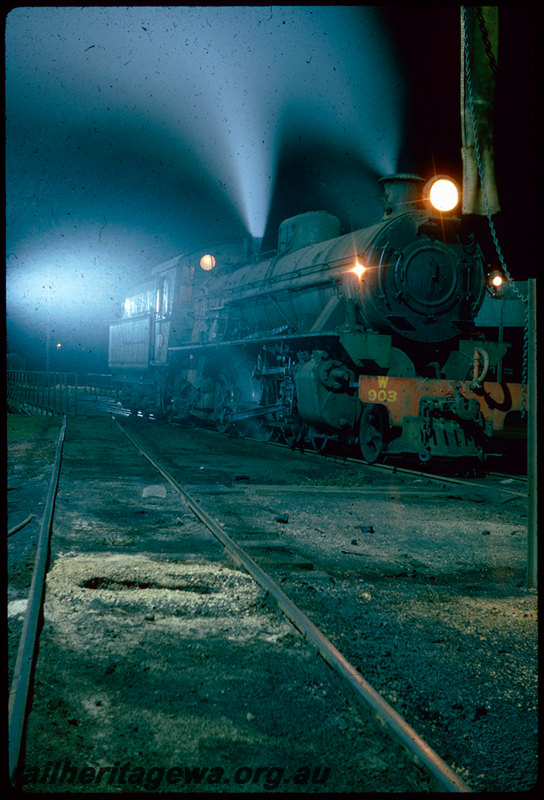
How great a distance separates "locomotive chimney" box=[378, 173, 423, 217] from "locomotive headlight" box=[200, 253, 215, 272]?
7509 millimetres

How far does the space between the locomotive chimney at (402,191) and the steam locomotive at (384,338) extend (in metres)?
0.01

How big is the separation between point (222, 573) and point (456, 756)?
210 centimetres

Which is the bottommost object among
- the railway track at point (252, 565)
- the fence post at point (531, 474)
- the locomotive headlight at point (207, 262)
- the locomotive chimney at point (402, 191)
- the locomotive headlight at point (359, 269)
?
the railway track at point (252, 565)

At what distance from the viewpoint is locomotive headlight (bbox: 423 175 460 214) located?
7828 millimetres

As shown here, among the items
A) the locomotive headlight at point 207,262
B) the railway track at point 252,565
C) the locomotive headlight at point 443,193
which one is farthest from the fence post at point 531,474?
the locomotive headlight at point 207,262

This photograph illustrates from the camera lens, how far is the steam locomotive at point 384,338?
27.9 feet

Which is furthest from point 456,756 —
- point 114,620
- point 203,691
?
point 114,620

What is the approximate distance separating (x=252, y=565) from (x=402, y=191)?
6841 millimetres

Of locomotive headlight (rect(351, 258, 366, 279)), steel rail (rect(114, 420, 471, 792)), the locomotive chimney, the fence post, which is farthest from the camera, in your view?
the locomotive chimney

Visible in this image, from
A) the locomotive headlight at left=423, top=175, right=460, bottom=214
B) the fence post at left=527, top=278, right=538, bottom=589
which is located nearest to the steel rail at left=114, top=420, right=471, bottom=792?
the fence post at left=527, top=278, right=538, bottom=589

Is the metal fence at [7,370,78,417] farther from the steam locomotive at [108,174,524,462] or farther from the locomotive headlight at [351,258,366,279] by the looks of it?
the locomotive headlight at [351,258,366,279]

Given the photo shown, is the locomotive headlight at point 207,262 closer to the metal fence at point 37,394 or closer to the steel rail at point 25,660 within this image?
the metal fence at point 37,394

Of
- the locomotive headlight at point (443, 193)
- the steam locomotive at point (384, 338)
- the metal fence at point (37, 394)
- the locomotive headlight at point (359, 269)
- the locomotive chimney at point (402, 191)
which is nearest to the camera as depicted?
the locomotive headlight at point (443, 193)

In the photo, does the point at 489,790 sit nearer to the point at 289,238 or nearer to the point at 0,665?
the point at 0,665
